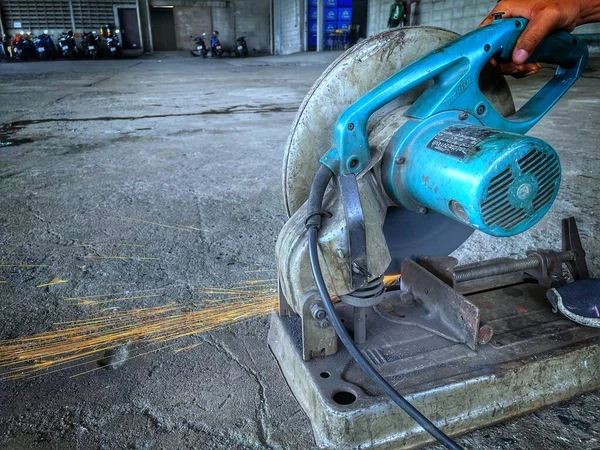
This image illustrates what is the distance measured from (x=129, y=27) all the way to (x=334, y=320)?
25366 millimetres

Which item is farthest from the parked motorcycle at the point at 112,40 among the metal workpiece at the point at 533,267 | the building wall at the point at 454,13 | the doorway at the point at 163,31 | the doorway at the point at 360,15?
the metal workpiece at the point at 533,267

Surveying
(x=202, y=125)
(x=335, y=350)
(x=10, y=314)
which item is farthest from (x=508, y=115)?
(x=202, y=125)

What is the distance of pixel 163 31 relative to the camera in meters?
24.9

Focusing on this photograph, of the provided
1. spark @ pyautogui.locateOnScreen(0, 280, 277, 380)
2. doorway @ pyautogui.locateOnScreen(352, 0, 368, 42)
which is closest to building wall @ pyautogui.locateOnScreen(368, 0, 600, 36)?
doorway @ pyautogui.locateOnScreen(352, 0, 368, 42)

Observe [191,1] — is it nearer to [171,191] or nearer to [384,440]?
[171,191]

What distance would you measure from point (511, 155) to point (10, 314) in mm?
1519

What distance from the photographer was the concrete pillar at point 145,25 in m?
22.7

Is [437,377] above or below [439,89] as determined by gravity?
below

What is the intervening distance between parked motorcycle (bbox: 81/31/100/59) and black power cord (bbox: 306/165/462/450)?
72.4 ft

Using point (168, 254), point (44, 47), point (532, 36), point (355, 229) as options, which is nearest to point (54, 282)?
point (168, 254)

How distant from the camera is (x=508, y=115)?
134 centimetres

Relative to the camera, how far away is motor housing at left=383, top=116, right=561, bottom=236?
887 millimetres

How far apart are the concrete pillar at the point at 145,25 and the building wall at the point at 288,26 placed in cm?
616

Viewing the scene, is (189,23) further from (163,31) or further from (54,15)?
(54,15)
